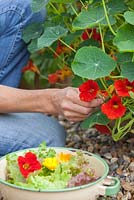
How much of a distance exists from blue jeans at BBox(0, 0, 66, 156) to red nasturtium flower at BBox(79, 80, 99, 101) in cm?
36

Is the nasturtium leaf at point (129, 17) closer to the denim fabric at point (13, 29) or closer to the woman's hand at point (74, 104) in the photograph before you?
the woman's hand at point (74, 104)

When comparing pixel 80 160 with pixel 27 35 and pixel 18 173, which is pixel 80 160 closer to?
pixel 18 173

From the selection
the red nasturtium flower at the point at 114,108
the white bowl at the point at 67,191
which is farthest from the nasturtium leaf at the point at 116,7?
the white bowl at the point at 67,191

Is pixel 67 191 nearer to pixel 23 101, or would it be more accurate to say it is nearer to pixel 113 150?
pixel 23 101

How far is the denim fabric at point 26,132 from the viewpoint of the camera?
5.53ft

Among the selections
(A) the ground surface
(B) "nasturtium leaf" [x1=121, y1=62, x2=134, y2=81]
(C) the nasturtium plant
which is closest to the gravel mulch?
(A) the ground surface

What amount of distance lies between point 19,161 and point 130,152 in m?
0.62

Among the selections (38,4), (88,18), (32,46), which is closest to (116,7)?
(88,18)

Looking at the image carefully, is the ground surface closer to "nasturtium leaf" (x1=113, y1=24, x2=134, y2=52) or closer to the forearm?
the forearm

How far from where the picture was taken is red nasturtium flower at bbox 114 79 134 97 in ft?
4.55

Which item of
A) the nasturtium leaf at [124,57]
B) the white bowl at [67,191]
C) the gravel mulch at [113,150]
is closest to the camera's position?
the white bowl at [67,191]

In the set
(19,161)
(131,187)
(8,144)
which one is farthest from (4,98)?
(131,187)

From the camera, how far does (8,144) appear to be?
1.68m

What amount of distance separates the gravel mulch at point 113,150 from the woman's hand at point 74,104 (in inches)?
10.0
